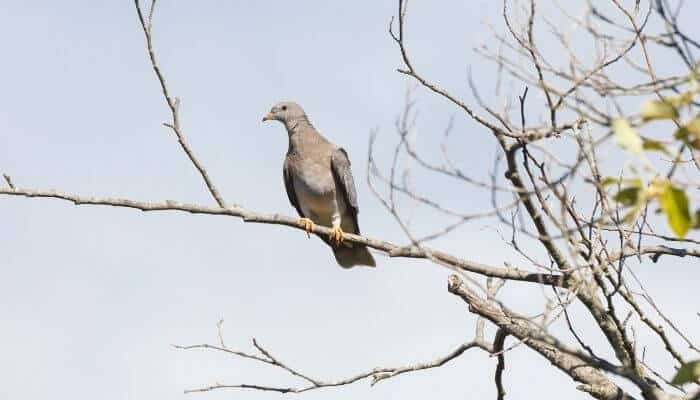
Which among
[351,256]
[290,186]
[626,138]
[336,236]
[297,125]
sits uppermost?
[297,125]

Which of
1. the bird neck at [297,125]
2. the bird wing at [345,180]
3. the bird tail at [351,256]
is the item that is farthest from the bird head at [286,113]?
the bird tail at [351,256]

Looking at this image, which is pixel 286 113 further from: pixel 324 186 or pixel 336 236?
pixel 336 236

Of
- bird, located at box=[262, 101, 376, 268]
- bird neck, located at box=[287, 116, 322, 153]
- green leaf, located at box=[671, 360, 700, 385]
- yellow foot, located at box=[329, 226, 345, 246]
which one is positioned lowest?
green leaf, located at box=[671, 360, 700, 385]

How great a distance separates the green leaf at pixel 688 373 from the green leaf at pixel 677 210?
409mm

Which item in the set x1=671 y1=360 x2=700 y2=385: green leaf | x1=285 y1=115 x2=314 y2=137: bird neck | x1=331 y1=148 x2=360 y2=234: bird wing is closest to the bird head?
x1=285 y1=115 x2=314 y2=137: bird neck

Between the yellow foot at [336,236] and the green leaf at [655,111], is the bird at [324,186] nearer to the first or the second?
the yellow foot at [336,236]

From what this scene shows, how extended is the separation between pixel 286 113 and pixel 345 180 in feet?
3.85

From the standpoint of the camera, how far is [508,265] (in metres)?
5.39

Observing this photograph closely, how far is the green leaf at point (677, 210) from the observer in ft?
6.14

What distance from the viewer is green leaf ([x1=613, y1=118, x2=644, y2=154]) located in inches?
72.2

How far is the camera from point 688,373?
7.07 ft

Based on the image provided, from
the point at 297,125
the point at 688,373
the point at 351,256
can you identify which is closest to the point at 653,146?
the point at 688,373

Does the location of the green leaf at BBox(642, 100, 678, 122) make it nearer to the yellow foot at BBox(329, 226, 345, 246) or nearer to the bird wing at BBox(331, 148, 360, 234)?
the yellow foot at BBox(329, 226, 345, 246)

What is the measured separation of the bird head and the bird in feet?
0.88
